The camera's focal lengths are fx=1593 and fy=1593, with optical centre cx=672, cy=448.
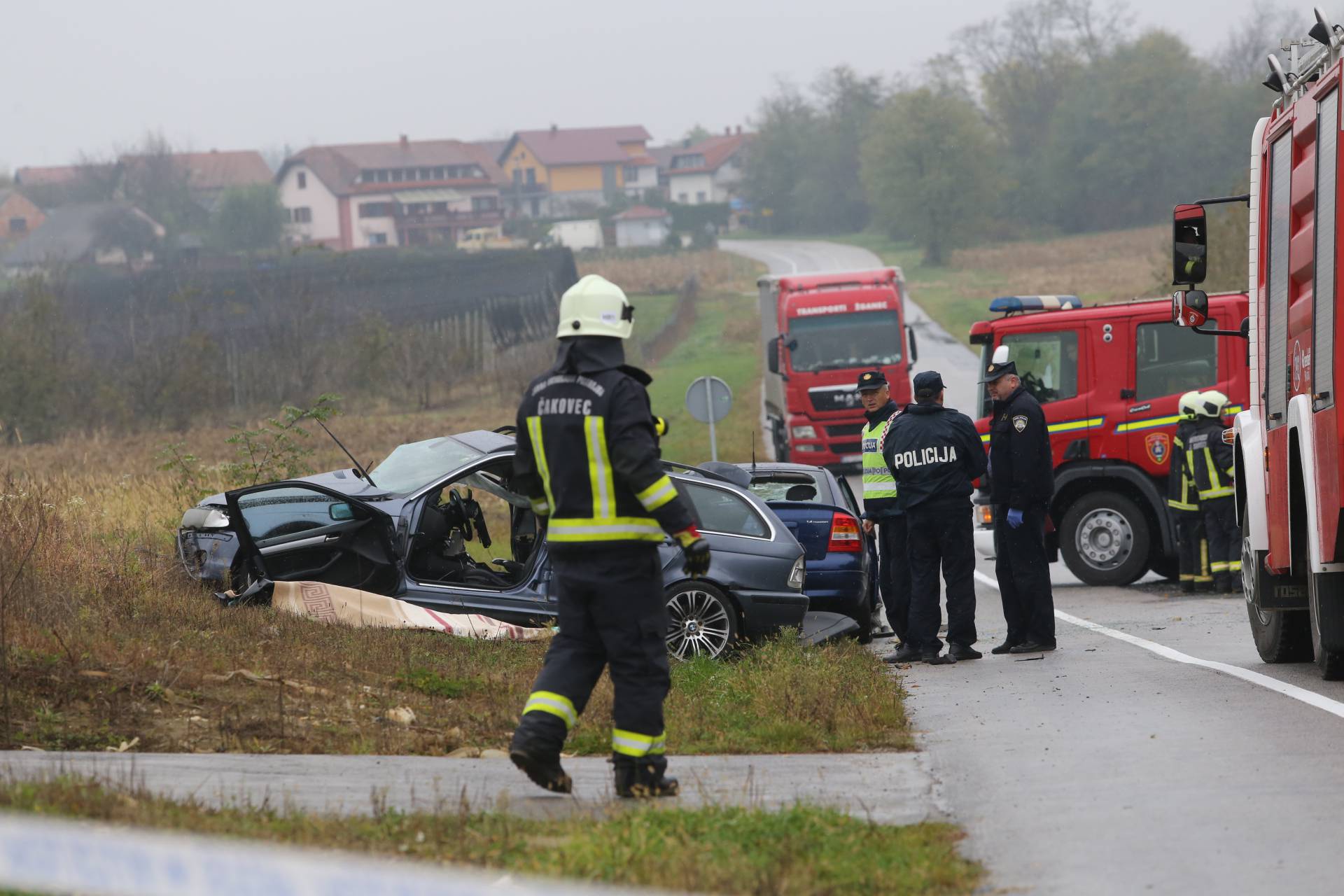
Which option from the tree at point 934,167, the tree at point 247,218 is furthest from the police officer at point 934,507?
the tree at point 247,218

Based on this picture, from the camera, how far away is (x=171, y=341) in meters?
41.0

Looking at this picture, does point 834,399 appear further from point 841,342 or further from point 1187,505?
point 1187,505

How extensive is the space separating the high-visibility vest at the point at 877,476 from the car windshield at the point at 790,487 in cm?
126

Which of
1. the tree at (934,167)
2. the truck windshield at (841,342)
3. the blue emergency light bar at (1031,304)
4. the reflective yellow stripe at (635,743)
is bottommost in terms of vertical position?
the reflective yellow stripe at (635,743)

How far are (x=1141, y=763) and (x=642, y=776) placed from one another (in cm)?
212

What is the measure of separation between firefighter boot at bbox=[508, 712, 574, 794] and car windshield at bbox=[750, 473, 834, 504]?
→ 6.80 m

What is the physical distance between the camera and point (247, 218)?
108 m

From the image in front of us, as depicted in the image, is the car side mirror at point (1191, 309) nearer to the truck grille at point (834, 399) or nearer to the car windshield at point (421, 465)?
the car windshield at point (421, 465)

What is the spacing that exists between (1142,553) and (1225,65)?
94537mm

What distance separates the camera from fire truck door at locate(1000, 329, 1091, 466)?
15.1 metres

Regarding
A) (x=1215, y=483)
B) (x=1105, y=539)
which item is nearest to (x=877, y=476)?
(x=1215, y=483)

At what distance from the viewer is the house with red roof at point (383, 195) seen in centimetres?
12544

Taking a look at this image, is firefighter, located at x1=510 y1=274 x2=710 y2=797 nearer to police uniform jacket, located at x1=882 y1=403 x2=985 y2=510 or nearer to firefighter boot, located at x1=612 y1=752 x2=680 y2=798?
firefighter boot, located at x1=612 y1=752 x2=680 y2=798

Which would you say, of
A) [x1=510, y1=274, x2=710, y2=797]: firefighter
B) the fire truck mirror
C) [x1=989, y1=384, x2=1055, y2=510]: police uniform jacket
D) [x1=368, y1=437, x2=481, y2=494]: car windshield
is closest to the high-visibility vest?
[x1=989, y1=384, x2=1055, y2=510]: police uniform jacket
